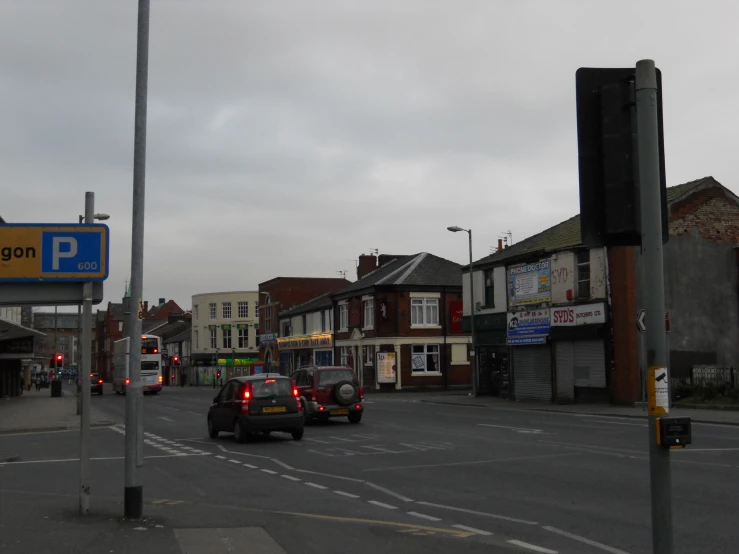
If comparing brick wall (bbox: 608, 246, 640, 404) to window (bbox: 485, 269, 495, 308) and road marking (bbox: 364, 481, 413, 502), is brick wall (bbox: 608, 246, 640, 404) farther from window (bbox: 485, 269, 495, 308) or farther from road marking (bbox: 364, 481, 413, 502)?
→ road marking (bbox: 364, 481, 413, 502)

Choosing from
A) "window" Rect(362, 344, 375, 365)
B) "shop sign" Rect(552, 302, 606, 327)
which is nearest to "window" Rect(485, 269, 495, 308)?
"shop sign" Rect(552, 302, 606, 327)

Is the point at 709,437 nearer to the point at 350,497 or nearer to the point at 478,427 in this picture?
the point at 478,427

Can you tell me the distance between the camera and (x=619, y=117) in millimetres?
4809

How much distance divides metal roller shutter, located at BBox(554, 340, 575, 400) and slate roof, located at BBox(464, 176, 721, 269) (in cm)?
430

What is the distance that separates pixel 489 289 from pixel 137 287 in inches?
1373

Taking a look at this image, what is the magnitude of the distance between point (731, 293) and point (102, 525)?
3257 cm

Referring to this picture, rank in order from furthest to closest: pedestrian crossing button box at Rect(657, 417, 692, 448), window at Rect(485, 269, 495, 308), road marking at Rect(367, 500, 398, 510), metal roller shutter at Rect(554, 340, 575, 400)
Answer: window at Rect(485, 269, 495, 308) < metal roller shutter at Rect(554, 340, 575, 400) < road marking at Rect(367, 500, 398, 510) < pedestrian crossing button box at Rect(657, 417, 692, 448)

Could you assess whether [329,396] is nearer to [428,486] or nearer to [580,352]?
[428,486]

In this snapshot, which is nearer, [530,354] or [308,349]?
[530,354]

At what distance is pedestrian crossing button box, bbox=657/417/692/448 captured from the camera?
430cm

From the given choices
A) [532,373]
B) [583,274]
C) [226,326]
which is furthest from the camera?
[226,326]

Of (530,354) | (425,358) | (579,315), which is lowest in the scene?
(425,358)

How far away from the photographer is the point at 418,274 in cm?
5897

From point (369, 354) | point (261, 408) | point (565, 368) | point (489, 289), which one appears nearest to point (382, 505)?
point (261, 408)
